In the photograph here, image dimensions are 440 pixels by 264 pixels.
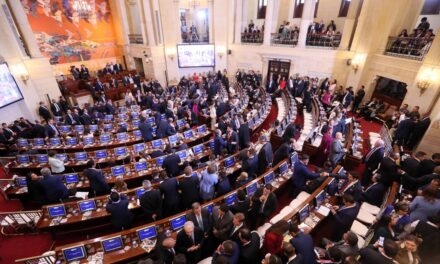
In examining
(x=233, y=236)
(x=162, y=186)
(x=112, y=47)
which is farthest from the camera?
(x=112, y=47)

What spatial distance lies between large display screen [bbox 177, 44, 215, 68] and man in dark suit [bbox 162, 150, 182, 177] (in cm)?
1341

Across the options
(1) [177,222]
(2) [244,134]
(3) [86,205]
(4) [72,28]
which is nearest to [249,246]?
(1) [177,222]

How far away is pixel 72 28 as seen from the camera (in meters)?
17.1

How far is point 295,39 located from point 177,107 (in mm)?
9744

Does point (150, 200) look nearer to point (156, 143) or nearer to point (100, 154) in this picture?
point (156, 143)

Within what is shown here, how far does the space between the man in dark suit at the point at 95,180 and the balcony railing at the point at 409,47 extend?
1272 cm

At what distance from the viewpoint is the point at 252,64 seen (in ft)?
58.1

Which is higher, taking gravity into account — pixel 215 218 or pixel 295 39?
pixel 295 39

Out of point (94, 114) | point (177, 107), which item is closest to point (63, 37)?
point (94, 114)

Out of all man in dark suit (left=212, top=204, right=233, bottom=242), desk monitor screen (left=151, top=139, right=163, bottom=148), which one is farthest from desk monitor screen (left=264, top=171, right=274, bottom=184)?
desk monitor screen (left=151, top=139, right=163, bottom=148)

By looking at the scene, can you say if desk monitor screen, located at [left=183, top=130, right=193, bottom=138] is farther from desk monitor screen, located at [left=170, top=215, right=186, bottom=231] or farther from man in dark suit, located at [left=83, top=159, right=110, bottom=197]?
desk monitor screen, located at [left=170, top=215, right=186, bottom=231]

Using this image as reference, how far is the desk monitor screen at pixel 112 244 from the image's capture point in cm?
420

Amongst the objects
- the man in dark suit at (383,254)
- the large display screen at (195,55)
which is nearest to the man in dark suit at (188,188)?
the man in dark suit at (383,254)

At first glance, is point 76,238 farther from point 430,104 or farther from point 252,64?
point 252,64
